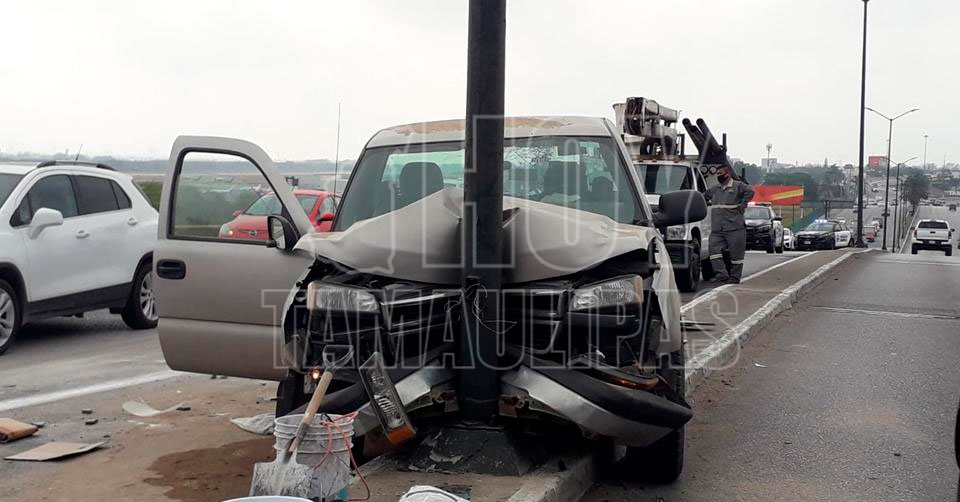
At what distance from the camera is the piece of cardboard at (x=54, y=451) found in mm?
5434

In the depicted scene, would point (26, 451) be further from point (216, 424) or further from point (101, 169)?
point (101, 169)

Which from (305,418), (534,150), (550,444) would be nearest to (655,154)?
(534,150)

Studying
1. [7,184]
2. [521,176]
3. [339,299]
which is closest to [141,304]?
[7,184]

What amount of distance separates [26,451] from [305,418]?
251 centimetres

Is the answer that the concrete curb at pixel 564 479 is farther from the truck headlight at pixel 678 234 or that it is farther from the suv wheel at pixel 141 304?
the truck headlight at pixel 678 234

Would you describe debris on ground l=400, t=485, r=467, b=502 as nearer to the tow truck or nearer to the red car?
the red car

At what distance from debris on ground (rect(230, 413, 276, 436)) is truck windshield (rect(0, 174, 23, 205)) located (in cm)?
472

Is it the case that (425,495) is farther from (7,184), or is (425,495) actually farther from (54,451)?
(7,184)

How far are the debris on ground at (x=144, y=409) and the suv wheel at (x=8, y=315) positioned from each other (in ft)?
10.1

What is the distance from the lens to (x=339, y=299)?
14.9 ft

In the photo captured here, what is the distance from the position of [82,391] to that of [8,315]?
2476mm

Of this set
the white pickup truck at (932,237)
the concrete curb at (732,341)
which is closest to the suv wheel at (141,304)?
the concrete curb at (732,341)

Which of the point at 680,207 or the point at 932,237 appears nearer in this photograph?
the point at 680,207

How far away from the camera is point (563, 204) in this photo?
576 centimetres
